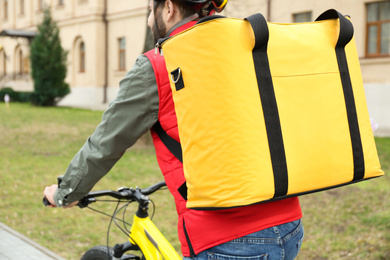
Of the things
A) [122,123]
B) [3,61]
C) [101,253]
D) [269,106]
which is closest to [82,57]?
[3,61]

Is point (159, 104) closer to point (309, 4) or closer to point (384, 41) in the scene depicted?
point (384, 41)

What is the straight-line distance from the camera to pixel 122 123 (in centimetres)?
177

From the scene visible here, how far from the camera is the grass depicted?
5.29 meters

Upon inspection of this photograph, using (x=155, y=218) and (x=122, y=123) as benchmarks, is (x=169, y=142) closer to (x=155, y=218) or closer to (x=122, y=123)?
(x=122, y=123)

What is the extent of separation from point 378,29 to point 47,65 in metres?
17.5

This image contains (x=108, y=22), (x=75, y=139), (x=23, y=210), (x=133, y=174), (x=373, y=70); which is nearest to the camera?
(x=23, y=210)

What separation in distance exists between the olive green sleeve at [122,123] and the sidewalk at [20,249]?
3.16 meters

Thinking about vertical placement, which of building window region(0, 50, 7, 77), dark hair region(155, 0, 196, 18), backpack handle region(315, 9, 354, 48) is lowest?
building window region(0, 50, 7, 77)

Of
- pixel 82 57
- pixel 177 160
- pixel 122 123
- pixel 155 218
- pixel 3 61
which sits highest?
pixel 122 123

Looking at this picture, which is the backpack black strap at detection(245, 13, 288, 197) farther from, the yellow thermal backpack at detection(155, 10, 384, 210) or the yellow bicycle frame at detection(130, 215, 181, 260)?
the yellow bicycle frame at detection(130, 215, 181, 260)

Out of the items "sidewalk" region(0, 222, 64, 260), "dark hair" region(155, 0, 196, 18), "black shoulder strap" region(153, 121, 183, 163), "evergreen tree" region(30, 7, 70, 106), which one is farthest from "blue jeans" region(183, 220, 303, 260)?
"evergreen tree" region(30, 7, 70, 106)

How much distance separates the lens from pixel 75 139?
13.4 meters

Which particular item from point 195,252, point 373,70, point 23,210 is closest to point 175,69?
point 195,252

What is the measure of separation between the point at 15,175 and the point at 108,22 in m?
22.0
